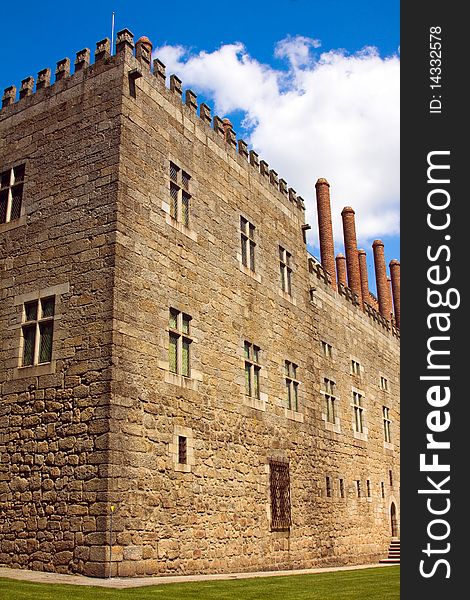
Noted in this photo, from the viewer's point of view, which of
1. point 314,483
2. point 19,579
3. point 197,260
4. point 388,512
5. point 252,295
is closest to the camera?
point 19,579

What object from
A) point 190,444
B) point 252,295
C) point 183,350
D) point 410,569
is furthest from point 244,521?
point 410,569

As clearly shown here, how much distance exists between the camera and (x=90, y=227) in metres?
14.3

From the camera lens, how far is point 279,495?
61.4 ft

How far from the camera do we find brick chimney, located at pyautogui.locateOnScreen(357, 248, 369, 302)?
41.4 metres

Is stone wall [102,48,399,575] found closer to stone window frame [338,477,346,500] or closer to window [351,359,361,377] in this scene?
stone window frame [338,477,346,500]

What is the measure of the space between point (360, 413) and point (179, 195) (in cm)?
1452

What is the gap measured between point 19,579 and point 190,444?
4.80m

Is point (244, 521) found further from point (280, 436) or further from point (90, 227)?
point (90, 227)

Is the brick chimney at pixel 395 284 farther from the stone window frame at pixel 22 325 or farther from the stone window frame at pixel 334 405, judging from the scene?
the stone window frame at pixel 22 325

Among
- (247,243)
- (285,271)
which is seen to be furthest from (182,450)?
(285,271)

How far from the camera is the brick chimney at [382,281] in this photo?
43.5 meters

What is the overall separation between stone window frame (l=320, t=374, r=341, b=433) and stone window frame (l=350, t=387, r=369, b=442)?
1.71 m

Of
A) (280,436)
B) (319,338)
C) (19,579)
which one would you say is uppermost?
(319,338)

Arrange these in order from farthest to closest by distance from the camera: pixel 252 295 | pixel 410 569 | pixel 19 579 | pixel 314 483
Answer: pixel 314 483 < pixel 252 295 < pixel 19 579 < pixel 410 569
